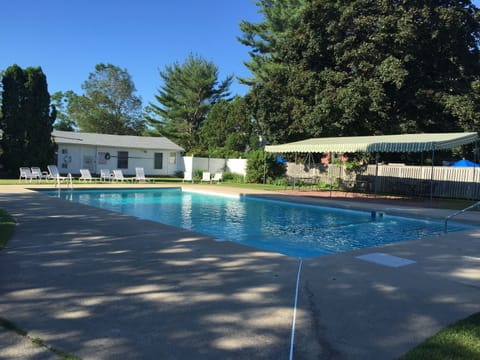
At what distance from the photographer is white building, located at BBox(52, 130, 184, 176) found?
1032 inches

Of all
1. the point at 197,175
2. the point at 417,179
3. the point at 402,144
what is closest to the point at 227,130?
the point at 197,175

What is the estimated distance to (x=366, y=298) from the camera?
4.13 meters

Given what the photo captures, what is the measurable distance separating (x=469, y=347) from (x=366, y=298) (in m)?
1.26

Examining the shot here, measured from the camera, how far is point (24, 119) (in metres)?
22.2

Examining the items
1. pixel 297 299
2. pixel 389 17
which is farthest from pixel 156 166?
pixel 297 299

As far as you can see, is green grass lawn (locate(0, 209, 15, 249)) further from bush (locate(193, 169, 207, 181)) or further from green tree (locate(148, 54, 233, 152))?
green tree (locate(148, 54, 233, 152))

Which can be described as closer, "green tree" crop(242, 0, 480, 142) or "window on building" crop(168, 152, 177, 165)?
"green tree" crop(242, 0, 480, 142)

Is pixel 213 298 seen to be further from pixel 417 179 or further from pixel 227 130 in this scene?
pixel 227 130

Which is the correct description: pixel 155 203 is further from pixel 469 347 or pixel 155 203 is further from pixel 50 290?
pixel 469 347

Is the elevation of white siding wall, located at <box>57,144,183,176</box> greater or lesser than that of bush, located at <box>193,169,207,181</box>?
greater

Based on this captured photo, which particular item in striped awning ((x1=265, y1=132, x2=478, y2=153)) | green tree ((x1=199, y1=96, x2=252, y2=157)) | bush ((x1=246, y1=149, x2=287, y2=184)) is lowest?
bush ((x1=246, y1=149, x2=287, y2=184))

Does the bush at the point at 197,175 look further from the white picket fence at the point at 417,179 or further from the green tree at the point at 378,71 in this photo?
the white picket fence at the point at 417,179

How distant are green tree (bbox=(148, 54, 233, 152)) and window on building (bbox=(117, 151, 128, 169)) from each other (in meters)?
12.7

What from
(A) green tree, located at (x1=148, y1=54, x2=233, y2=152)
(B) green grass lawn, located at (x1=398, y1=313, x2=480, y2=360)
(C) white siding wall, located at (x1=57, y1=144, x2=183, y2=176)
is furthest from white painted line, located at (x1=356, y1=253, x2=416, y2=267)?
(A) green tree, located at (x1=148, y1=54, x2=233, y2=152)
